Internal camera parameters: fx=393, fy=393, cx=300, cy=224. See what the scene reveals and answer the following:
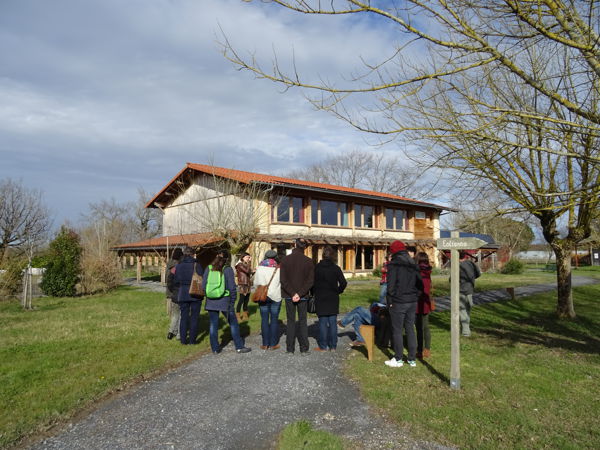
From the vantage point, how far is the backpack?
6.24 metres

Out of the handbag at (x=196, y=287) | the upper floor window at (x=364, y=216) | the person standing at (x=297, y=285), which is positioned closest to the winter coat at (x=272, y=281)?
the person standing at (x=297, y=285)

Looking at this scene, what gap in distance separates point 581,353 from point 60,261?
18.2m

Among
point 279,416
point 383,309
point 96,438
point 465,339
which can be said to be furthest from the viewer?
point 465,339

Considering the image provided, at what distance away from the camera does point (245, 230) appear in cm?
1536

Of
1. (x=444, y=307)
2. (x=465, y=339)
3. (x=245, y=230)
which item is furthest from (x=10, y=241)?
(x=465, y=339)

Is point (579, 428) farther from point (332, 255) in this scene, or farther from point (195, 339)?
point (195, 339)

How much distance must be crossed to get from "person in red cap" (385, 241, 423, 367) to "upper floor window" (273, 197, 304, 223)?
15.0 metres

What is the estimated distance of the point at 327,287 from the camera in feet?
20.4

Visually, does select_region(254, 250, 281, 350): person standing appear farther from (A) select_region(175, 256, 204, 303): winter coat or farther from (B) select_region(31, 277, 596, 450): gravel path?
(A) select_region(175, 256, 204, 303): winter coat

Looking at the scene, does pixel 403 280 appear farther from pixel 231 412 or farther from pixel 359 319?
pixel 231 412

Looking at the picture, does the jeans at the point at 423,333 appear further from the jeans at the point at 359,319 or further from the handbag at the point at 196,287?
the handbag at the point at 196,287

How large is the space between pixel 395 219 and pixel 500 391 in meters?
22.9

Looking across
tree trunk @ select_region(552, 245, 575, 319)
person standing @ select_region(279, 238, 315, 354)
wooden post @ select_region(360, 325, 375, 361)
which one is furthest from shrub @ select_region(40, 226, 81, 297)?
tree trunk @ select_region(552, 245, 575, 319)

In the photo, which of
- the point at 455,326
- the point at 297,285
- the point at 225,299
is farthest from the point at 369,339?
the point at 225,299
